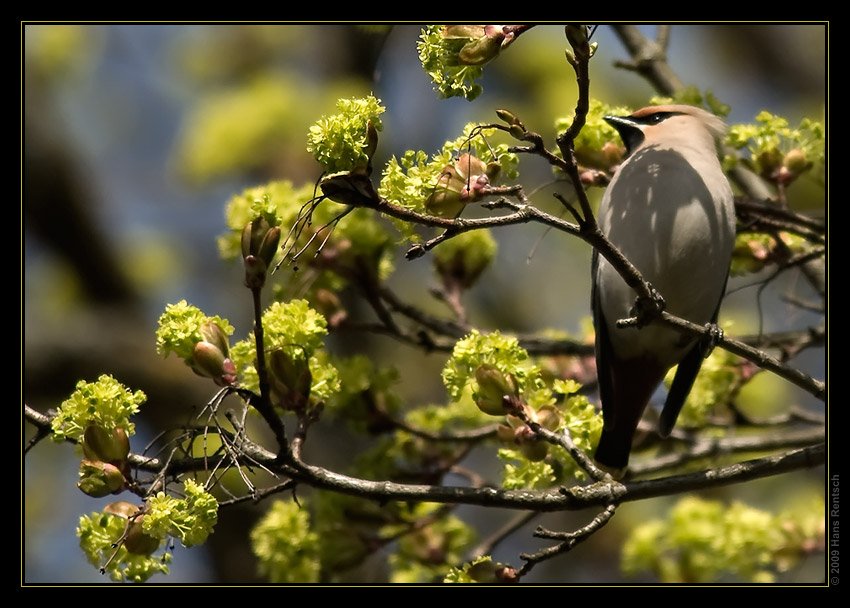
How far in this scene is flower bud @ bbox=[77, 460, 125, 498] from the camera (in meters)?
3.00

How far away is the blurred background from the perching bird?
88.8 inches

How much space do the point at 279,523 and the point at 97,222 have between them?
4.48m

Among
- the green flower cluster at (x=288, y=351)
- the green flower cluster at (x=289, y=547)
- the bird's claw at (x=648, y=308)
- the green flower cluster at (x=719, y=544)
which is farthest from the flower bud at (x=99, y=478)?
the green flower cluster at (x=719, y=544)

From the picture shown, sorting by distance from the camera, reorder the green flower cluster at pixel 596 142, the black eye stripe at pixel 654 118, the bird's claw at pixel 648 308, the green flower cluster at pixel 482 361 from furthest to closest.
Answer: the black eye stripe at pixel 654 118
the green flower cluster at pixel 596 142
the green flower cluster at pixel 482 361
the bird's claw at pixel 648 308

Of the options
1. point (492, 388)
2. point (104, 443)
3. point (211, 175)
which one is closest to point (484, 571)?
point (492, 388)

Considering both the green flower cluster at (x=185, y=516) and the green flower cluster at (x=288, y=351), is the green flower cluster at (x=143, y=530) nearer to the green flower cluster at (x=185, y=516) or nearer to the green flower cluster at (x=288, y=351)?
the green flower cluster at (x=185, y=516)

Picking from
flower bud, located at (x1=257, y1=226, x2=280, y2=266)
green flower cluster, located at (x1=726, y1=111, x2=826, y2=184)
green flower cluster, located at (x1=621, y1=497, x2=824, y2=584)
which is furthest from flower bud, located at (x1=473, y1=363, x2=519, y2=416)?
green flower cluster, located at (x1=621, y1=497, x2=824, y2=584)

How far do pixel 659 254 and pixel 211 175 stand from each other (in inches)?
207

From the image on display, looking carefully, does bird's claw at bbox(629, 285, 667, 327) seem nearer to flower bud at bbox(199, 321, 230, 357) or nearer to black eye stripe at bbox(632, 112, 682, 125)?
flower bud at bbox(199, 321, 230, 357)

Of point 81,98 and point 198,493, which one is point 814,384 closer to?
point 198,493

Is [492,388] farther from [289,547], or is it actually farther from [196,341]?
[289,547]

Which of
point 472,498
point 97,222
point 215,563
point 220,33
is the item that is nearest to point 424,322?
point 472,498

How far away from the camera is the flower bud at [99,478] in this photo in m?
3.00

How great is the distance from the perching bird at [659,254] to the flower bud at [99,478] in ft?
5.82
